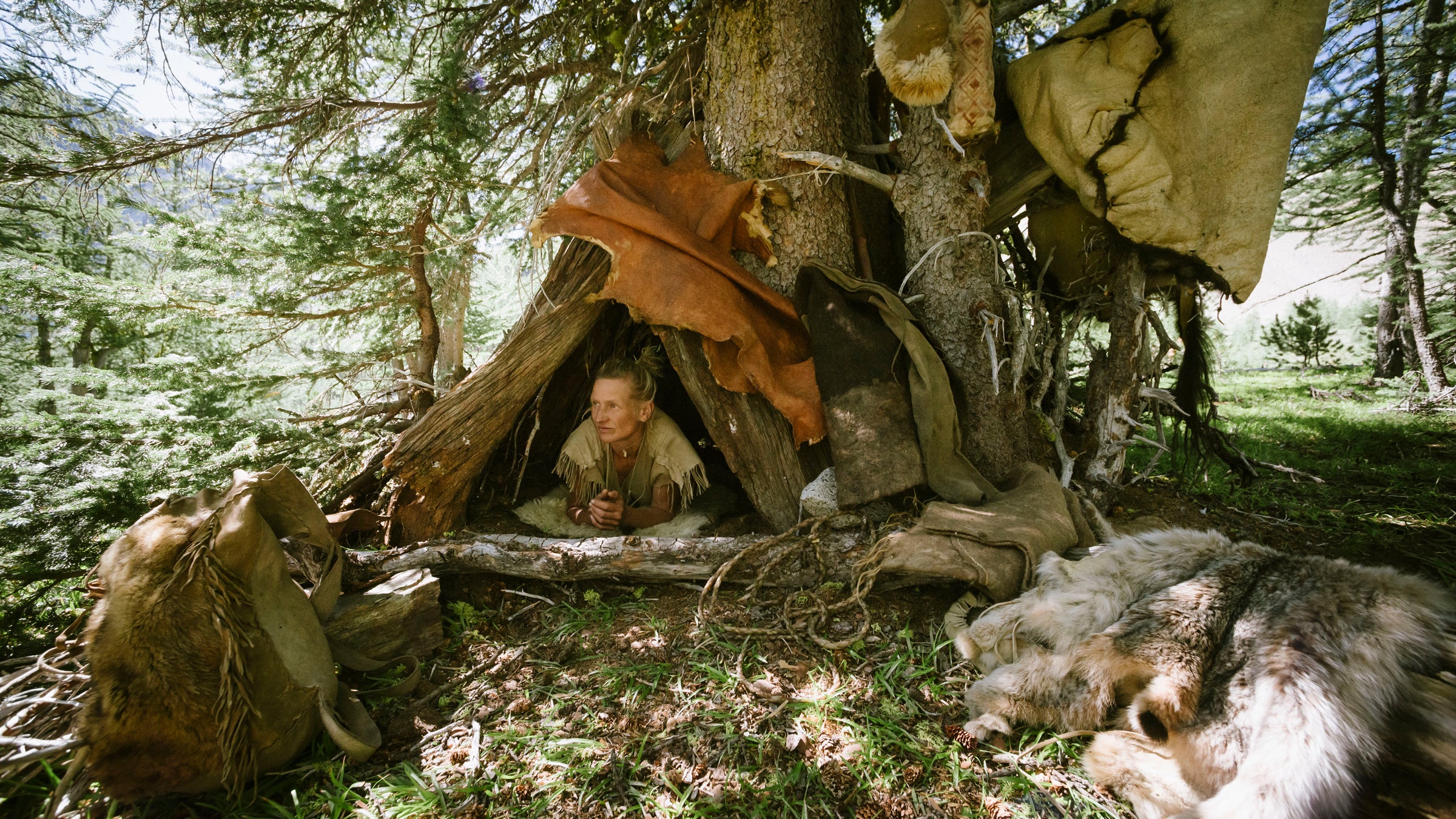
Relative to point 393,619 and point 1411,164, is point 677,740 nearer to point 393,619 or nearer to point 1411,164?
point 393,619

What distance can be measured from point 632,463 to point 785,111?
227cm

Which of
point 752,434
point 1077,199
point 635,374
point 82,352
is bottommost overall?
point 752,434

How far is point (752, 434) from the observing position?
3.03m

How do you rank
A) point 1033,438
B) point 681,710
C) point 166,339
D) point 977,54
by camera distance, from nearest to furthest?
point 681,710, point 977,54, point 1033,438, point 166,339

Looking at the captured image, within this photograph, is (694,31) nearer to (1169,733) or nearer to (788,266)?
(788,266)

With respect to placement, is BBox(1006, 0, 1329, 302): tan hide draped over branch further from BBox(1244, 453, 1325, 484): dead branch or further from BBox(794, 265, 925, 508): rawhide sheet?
BBox(1244, 453, 1325, 484): dead branch

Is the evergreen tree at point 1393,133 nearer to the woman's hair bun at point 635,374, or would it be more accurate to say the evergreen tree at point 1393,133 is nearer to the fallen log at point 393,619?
the woman's hair bun at point 635,374

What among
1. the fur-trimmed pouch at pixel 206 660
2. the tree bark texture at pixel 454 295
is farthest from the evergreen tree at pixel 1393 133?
the fur-trimmed pouch at pixel 206 660

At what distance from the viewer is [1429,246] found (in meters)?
5.89

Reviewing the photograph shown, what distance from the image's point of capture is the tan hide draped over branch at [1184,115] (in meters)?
2.50

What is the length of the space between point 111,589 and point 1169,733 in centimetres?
316

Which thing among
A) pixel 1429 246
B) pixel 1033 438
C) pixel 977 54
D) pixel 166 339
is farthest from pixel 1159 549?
Answer: pixel 1429 246

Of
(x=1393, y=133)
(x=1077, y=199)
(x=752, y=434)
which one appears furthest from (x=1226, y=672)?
(x=1393, y=133)

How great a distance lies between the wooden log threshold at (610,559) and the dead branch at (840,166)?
1778mm
